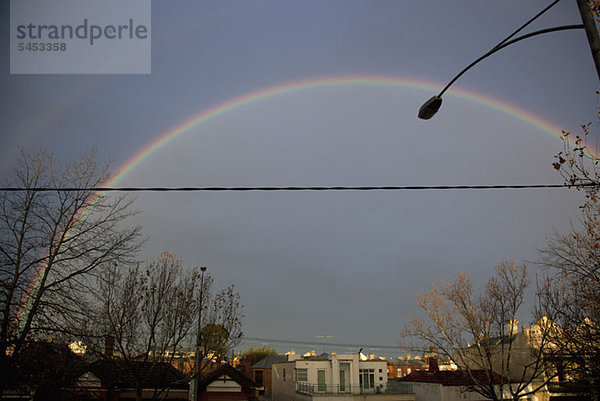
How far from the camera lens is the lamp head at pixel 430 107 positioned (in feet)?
27.0

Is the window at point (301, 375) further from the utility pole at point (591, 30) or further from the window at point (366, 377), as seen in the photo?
the utility pole at point (591, 30)

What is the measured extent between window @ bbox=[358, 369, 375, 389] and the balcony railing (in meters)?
2.36

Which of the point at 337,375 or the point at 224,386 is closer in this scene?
the point at 224,386

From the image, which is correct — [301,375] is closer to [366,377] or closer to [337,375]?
[337,375]

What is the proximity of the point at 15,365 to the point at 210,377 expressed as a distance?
2576 cm

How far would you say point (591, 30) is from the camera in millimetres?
5637

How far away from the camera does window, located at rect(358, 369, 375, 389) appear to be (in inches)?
1784

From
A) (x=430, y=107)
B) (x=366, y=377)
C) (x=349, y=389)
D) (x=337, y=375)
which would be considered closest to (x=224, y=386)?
(x=349, y=389)

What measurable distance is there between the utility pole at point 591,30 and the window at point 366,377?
44456 mm

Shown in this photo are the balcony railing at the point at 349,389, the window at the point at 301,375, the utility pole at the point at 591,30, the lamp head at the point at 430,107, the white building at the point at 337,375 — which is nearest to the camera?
the utility pole at the point at 591,30

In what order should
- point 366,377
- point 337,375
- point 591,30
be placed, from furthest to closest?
point 366,377 < point 337,375 < point 591,30

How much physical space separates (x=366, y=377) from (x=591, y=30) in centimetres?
4498

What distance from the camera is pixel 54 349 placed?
13.6 metres

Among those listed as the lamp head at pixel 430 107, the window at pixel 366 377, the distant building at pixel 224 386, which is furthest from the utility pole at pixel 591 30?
the window at pixel 366 377
